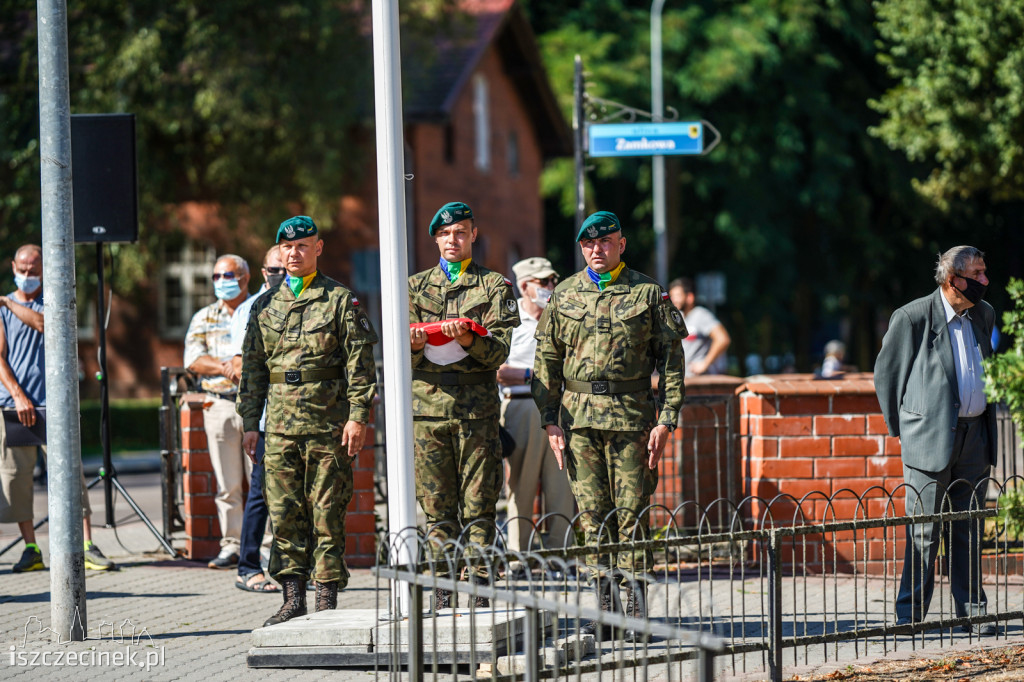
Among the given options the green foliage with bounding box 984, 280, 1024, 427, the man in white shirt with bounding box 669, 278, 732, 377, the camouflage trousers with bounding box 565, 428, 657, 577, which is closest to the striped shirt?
the camouflage trousers with bounding box 565, 428, 657, 577

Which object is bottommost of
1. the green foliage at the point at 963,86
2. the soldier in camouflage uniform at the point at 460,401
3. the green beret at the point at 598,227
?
the soldier in camouflage uniform at the point at 460,401

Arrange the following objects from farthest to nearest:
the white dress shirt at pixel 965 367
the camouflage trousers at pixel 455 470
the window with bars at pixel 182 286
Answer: the window with bars at pixel 182 286 < the white dress shirt at pixel 965 367 < the camouflage trousers at pixel 455 470

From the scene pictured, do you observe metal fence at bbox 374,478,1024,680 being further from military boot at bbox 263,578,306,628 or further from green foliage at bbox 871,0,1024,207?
green foliage at bbox 871,0,1024,207

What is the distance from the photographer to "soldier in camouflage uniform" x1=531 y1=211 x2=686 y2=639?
6531 millimetres

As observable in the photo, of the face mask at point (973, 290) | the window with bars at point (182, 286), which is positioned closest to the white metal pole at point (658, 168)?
the window with bars at point (182, 286)

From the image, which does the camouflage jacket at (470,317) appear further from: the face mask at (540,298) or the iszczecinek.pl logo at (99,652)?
the iszczecinek.pl logo at (99,652)

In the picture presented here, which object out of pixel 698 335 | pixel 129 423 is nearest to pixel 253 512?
pixel 698 335

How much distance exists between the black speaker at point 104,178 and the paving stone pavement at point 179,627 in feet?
7.32

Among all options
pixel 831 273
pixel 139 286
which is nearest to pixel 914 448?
pixel 139 286

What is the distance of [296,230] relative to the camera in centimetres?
655

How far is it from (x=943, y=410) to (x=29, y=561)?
19.2ft

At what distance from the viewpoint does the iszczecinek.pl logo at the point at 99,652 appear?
6.15 metres

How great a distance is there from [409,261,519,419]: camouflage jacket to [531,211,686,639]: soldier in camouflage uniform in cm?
27

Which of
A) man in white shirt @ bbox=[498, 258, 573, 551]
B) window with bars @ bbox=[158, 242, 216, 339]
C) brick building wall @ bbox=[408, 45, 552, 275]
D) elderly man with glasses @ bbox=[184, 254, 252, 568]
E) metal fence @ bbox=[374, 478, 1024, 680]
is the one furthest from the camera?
window with bars @ bbox=[158, 242, 216, 339]
